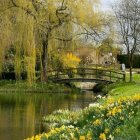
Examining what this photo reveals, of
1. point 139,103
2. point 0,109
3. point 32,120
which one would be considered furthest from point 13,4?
point 139,103

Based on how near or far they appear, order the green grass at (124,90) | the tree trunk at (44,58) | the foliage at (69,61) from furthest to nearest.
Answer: the foliage at (69,61) → the tree trunk at (44,58) → the green grass at (124,90)

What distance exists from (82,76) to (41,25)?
962cm

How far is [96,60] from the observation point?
71.1m

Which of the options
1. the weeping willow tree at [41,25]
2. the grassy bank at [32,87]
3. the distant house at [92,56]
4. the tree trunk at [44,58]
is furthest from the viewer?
the distant house at [92,56]

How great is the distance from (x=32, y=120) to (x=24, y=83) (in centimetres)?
1946

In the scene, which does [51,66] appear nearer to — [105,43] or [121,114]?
[105,43]

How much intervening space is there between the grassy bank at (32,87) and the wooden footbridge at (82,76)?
2355 millimetres

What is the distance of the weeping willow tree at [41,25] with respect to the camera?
34531mm

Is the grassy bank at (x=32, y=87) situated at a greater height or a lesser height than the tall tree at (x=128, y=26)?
lesser

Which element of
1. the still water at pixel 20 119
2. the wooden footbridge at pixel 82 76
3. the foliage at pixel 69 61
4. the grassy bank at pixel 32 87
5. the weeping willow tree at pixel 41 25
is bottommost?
the still water at pixel 20 119

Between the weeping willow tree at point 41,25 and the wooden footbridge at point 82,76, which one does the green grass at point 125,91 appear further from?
the wooden footbridge at point 82,76

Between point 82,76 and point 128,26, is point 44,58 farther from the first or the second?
point 128,26

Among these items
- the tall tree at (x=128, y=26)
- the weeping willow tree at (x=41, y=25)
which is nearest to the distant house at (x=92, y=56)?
the tall tree at (x=128, y=26)

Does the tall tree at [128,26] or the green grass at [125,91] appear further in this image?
the tall tree at [128,26]
